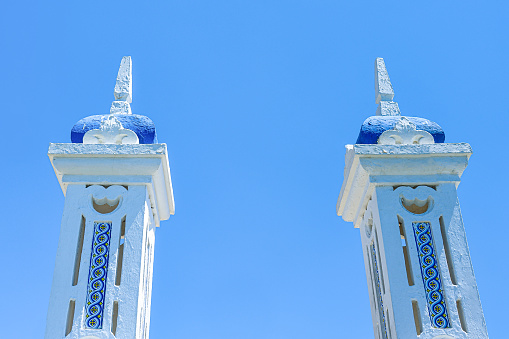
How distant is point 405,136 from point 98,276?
2947 millimetres

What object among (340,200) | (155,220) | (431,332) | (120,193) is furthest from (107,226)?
(431,332)

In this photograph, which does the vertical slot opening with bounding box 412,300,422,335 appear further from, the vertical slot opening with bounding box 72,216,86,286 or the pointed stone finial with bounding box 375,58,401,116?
the vertical slot opening with bounding box 72,216,86,286

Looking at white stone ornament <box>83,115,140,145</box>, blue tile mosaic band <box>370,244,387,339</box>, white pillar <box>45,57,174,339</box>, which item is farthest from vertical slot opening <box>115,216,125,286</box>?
blue tile mosaic band <box>370,244,387,339</box>

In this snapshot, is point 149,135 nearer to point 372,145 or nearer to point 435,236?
point 372,145

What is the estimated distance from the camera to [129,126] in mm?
6531

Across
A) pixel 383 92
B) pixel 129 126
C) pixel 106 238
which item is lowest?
pixel 106 238

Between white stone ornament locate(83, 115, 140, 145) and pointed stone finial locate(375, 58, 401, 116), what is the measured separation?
240 centimetres

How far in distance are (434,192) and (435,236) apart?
16.6 inches

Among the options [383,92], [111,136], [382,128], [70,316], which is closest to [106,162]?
[111,136]

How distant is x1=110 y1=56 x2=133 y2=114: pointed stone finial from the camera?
22.7 ft

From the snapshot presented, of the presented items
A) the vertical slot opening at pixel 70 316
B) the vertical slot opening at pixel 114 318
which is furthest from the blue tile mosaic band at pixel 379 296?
the vertical slot opening at pixel 70 316

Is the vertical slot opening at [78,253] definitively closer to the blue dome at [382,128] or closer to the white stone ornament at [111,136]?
the white stone ornament at [111,136]

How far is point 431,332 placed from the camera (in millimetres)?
5531

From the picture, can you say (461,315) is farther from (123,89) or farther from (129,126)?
(123,89)
